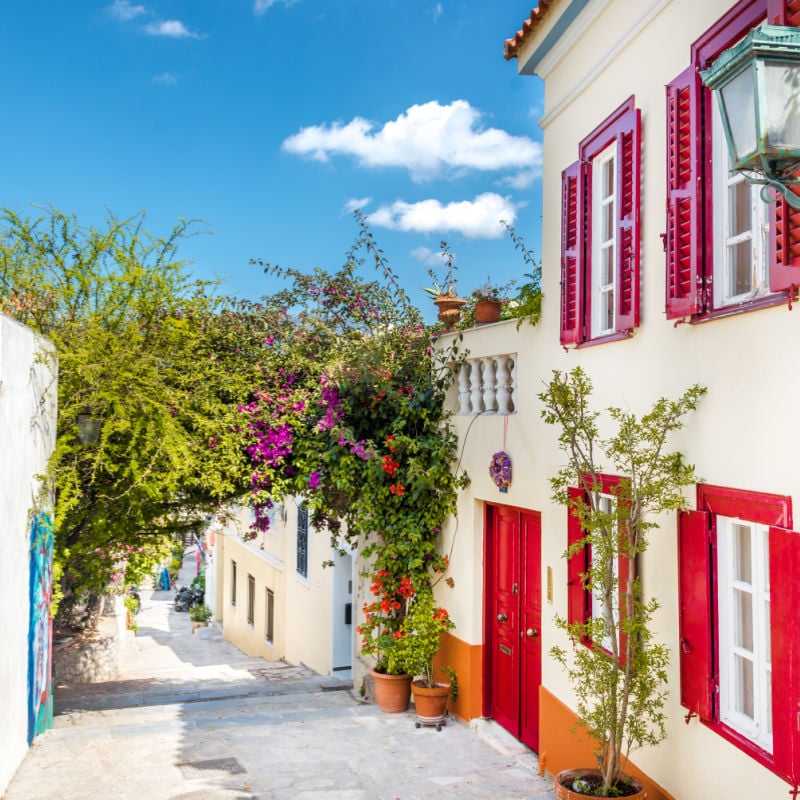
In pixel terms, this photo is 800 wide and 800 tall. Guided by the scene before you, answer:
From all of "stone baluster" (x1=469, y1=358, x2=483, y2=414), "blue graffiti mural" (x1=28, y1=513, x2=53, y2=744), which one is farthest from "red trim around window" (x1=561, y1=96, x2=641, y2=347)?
"blue graffiti mural" (x1=28, y1=513, x2=53, y2=744)

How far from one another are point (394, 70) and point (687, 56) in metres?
7.02

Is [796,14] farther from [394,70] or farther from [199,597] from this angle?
[199,597]

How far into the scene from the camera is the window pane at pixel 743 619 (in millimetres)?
4246

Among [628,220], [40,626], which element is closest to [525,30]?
[628,220]

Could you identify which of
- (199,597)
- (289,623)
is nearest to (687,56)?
(289,623)

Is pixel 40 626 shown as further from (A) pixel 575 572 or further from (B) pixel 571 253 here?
(B) pixel 571 253

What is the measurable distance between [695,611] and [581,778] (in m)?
1.41

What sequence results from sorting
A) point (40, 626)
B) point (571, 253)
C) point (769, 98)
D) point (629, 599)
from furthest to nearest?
point (40, 626) → point (571, 253) → point (629, 599) → point (769, 98)

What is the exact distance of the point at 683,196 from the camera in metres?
4.78

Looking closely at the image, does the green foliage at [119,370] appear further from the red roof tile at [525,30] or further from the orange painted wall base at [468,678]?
the red roof tile at [525,30]

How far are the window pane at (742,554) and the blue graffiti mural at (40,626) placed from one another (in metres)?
5.67

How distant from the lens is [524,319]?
710cm

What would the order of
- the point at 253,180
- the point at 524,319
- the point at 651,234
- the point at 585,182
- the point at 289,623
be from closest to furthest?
the point at 651,234, the point at 585,182, the point at 524,319, the point at 289,623, the point at 253,180

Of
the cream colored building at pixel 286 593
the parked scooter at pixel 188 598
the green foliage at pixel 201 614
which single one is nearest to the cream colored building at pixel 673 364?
the cream colored building at pixel 286 593
